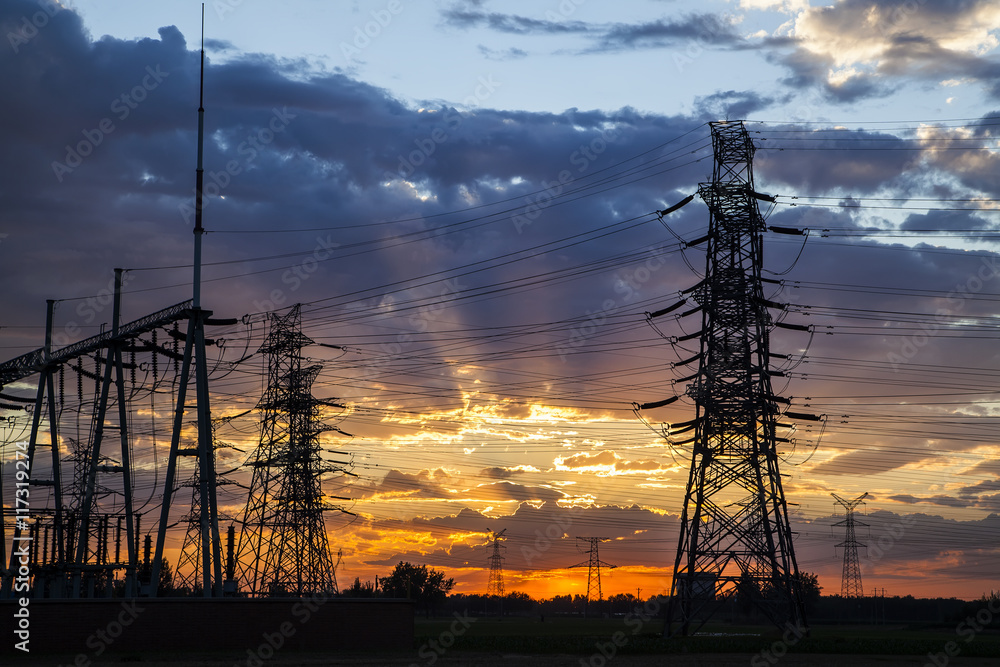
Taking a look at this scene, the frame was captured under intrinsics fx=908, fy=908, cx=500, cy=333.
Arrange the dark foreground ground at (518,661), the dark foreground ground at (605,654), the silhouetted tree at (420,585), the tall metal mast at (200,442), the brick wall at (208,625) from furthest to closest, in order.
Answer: the silhouetted tree at (420,585) → the tall metal mast at (200,442) → the brick wall at (208,625) → the dark foreground ground at (605,654) → the dark foreground ground at (518,661)

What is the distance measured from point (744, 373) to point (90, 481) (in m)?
36.8

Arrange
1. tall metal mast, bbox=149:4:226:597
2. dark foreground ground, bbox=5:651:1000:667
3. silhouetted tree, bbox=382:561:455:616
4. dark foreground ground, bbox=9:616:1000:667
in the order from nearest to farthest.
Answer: dark foreground ground, bbox=5:651:1000:667
dark foreground ground, bbox=9:616:1000:667
tall metal mast, bbox=149:4:226:597
silhouetted tree, bbox=382:561:455:616

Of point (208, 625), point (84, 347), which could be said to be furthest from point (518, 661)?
point (84, 347)

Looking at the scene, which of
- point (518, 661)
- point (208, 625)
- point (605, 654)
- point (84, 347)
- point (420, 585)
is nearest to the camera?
point (518, 661)

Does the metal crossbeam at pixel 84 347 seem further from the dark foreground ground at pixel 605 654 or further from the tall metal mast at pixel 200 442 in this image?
the dark foreground ground at pixel 605 654

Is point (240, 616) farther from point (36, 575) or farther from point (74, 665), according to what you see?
point (36, 575)

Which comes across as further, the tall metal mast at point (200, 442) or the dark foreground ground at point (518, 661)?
the tall metal mast at point (200, 442)

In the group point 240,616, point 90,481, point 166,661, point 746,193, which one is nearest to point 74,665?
point 166,661

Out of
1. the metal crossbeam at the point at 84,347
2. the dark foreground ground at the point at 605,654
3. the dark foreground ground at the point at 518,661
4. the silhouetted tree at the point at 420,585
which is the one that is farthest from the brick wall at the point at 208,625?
the silhouetted tree at the point at 420,585

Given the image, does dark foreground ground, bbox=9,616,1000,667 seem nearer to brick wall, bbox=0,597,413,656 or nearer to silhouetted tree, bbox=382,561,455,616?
brick wall, bbox=0,597,413,656

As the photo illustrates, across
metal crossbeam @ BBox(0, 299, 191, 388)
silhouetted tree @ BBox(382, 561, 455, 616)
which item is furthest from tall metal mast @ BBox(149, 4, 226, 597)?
silhouetted tree @ BBox(382, 561, 455, 616)

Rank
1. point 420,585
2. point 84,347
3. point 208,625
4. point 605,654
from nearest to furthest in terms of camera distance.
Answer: point 208,625 < point 605,654 < point 84,347 < point 420,585

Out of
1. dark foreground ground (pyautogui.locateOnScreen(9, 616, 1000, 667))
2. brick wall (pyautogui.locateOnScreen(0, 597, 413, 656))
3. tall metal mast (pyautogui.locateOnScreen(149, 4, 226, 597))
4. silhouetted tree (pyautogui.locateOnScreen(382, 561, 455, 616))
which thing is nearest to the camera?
dark foreground ground (pyautogui.locateOnScreen(9, 616, 1000, 667))

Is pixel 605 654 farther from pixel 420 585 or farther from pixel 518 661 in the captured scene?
pixel 420 585
